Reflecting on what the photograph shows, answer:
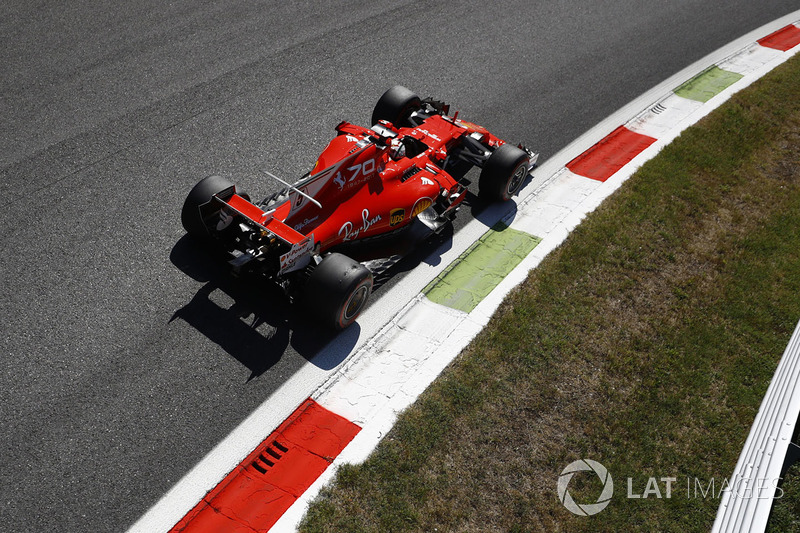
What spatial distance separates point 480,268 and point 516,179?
1682 millimetres

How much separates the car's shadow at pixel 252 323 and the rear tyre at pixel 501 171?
2865mm

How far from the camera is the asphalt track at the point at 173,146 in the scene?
540 centimetres

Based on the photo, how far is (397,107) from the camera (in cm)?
888

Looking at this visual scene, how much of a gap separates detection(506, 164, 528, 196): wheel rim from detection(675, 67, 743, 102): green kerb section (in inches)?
179

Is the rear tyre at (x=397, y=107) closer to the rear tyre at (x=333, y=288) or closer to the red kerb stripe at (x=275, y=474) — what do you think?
the rear tyre at (x=333, y=288)

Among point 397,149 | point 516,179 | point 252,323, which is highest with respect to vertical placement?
point 397,149

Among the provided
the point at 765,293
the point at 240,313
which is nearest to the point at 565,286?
the point at 765,293

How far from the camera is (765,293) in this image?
23.8ft

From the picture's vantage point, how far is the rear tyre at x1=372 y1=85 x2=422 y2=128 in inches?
350

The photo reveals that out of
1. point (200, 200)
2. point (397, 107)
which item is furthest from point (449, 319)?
point (397, 107)

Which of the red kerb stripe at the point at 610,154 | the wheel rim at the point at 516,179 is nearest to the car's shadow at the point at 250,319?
the wheel rim at the point at 516,179

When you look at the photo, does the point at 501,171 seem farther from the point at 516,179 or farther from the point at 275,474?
the point at 275,474

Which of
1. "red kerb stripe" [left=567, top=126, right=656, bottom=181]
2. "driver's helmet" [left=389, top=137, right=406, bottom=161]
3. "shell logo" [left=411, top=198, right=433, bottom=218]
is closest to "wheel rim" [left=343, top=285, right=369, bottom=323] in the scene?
"shell logo" [left=411, top=198, right=433, bottom=218]

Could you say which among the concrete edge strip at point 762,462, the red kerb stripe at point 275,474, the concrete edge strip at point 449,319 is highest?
the concrete edge strip at point 449,319
